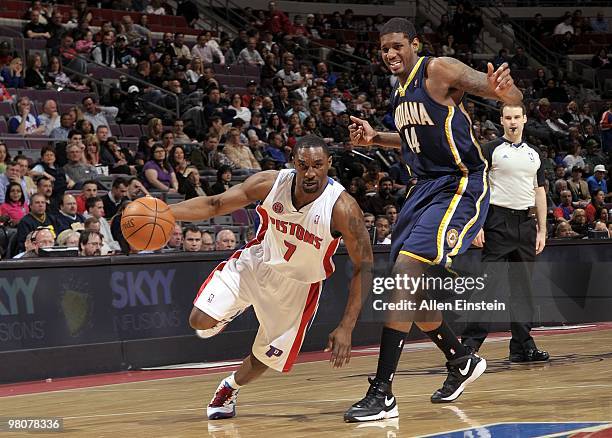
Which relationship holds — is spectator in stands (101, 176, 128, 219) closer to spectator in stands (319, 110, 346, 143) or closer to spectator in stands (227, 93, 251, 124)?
spectator in stands (227, 93, 251, 124)

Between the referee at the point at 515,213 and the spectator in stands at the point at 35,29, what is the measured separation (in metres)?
9.30

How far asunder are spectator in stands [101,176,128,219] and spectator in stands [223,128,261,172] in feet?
10.4

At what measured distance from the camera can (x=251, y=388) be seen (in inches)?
304

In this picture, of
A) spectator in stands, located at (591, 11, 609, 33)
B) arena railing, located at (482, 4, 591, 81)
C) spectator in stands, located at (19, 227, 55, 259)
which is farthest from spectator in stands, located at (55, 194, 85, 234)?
spectator in stands, located at (591, 11, 609, 33)

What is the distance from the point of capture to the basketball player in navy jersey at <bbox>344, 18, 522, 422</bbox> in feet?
19.2

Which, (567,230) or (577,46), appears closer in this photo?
(567,230)

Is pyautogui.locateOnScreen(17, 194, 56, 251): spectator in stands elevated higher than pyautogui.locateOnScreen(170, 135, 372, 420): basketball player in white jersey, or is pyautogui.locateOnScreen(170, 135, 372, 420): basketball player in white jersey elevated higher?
pyautogui.locateOnScreen(170, 135, 372, 420): basketball player in white jersey

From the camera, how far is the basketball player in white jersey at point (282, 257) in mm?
5855

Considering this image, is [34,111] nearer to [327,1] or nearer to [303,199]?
[303,199]

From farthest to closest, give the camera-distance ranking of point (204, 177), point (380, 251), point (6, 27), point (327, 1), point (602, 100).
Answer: point (327, 1) < point (602, 100) < point (6, 27) < point (204, 177) < point (380, 251)

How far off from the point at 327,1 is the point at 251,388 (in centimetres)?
2016

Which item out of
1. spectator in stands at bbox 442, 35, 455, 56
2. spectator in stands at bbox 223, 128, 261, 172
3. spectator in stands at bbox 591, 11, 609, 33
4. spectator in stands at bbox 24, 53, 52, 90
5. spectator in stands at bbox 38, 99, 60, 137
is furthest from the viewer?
spectator in stands at bbox 591, 11, 609, 33

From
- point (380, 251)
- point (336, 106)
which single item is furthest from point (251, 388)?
point (336, 106)

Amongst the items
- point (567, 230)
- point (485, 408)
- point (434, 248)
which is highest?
point (434, 248)
